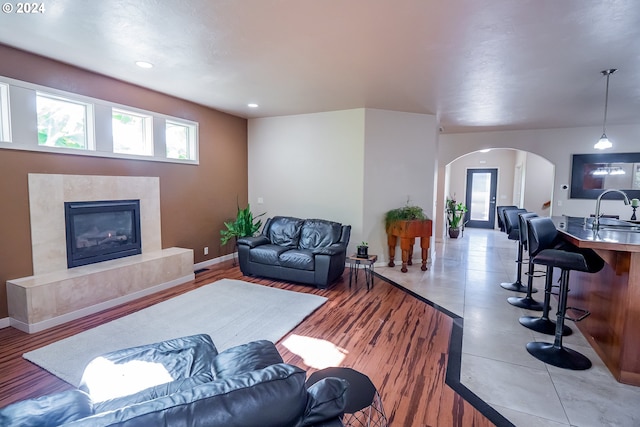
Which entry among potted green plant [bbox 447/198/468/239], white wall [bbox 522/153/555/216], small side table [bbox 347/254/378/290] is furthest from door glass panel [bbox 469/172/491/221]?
small side table [bbox 347/254/378/290]

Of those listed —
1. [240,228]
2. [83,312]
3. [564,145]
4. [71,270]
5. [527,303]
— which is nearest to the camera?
[83,312]

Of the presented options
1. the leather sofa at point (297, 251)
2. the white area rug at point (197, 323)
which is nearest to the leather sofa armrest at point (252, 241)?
the leather sofa at point (297, 251)

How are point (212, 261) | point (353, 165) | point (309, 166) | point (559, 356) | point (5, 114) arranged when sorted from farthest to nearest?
point (309, 166) < point (212, 261) < point (353, 165) < point (5, 114) < point (559, 356)

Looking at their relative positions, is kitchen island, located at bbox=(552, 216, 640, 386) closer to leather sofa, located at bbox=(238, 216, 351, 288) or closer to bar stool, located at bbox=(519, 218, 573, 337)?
bar stool, located at bbox=(519, 218, 573, 337)

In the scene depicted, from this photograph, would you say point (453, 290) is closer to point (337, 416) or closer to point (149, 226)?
point (337, 416)

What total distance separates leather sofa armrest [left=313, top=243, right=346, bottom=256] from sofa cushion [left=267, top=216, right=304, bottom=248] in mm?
716

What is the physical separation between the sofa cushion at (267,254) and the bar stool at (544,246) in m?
3.17

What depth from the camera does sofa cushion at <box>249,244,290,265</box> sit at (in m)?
4.82

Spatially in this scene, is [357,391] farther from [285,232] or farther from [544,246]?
[285,232]

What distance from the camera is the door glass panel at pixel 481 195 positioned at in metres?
11.0

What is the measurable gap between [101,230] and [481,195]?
434 inches

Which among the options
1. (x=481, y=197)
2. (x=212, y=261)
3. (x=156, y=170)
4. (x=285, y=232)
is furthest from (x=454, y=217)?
(x=156, y=170)

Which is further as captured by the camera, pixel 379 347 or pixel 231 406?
pixel 379 347

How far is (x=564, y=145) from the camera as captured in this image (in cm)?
703
